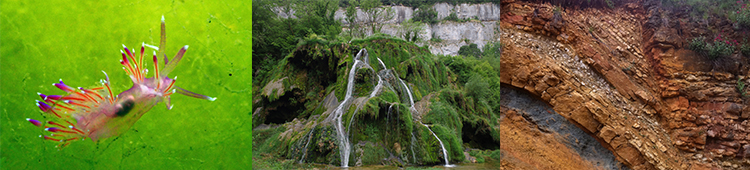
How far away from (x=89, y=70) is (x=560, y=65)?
16.4ft

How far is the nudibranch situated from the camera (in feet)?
9.53

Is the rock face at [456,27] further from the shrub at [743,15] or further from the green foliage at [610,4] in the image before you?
the shrub at [743,15]

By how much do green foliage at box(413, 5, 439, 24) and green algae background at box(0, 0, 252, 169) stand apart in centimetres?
210

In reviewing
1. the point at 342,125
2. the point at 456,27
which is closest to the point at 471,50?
the point at 456,27

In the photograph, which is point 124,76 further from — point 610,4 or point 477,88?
point 610,4

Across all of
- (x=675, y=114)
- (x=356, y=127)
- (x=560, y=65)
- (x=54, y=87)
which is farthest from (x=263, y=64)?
(x=675, y=114)

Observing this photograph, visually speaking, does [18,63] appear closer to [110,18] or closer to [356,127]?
[110,18]

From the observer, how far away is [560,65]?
4.15 m

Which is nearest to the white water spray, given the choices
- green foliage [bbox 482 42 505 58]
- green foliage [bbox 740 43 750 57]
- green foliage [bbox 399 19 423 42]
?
green foliage [bbox 399 19 423 42]

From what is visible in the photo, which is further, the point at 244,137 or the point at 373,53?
the point at 373,53

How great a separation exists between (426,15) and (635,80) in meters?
2.89

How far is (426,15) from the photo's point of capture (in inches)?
164

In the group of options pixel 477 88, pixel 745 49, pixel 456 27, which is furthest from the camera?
pixel 745 49

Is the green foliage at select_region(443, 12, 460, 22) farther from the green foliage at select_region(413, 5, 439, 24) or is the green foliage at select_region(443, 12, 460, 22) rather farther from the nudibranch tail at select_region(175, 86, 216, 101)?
the nudibranch tail at select_region(175, 86, 216, 101)
